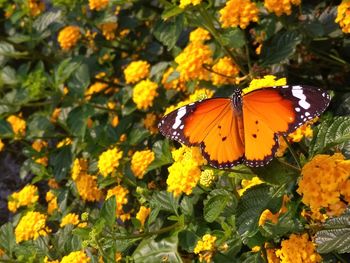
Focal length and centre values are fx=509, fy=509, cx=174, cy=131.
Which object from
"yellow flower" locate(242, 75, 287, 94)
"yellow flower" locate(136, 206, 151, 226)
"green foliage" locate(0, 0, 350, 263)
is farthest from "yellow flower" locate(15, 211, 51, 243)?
"yellow flower" locate(242, 75, 287, 94)

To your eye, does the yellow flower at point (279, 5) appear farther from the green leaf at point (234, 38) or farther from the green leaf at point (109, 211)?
the green leaf at point (109, 211)

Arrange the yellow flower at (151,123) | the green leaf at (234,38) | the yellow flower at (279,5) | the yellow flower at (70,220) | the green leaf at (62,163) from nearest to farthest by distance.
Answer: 1. the yellow flower at (279,5)
2. the green leaf at (234,38)
3. the yellow flower at (70,220)
4. the yellow flower at (151,123)
5. the green leaf at (62,163)

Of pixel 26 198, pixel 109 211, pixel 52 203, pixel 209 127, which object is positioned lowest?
pixel 52 203

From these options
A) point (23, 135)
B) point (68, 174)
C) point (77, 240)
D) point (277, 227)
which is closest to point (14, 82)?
point (23, 135)

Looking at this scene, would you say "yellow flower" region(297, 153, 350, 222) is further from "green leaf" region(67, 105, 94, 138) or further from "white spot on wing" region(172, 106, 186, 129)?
"green leaf" region(67, 105, 94, 138)

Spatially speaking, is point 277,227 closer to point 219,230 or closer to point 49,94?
point 219,230

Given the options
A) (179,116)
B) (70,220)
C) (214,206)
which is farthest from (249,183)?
(70,220)

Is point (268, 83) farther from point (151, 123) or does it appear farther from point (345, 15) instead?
point (151, 123)

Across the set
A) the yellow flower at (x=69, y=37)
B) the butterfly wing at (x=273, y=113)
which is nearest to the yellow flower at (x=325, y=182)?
the butterfly wing at (x=273, y=113)
